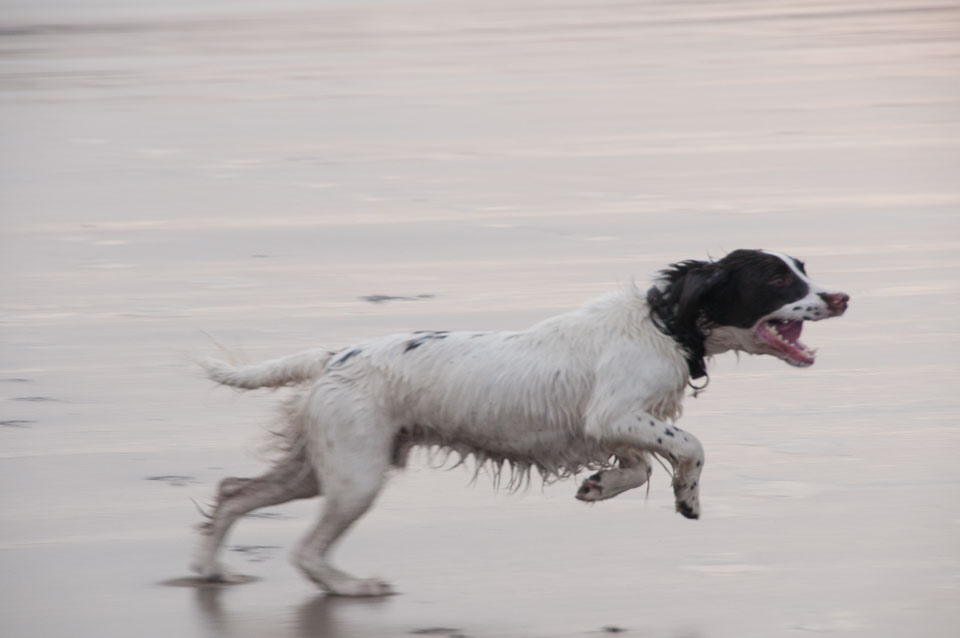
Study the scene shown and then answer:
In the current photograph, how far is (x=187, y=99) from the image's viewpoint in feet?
62.7

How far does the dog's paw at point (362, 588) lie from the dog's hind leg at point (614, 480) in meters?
0.78

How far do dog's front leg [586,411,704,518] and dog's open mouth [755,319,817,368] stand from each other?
0.51 m

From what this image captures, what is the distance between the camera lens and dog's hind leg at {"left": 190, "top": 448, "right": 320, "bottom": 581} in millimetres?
6477

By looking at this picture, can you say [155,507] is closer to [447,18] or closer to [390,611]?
[390,611]

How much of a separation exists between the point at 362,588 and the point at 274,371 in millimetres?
941

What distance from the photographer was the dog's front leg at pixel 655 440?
251 inches

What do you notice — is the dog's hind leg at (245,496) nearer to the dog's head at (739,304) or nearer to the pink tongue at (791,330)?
the dog's head at (739,304)

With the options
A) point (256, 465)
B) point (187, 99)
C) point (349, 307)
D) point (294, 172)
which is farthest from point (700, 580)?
point (187, 99)

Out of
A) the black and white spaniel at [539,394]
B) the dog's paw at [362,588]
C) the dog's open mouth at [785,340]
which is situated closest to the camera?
the dog's paw at [362,588]

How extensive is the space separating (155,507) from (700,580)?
7.35ft

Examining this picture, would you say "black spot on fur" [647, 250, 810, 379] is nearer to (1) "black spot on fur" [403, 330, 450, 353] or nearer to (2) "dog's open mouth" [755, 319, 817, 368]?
(2) "dog's open mouth" [755, 319, 817, 368]

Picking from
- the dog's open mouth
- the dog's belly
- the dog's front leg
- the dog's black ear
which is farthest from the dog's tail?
the dog's open mouth

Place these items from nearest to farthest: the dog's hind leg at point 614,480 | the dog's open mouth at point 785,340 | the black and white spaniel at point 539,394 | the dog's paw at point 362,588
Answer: the dog's paw at point 362,588 < the black and white spaniel at point 539,394 < the dog's hind leg at point 614,480 < the dog's open mouth at point 785,340

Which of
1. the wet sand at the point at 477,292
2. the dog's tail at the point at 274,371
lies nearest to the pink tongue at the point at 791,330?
the wet sand at the point at 477,292
